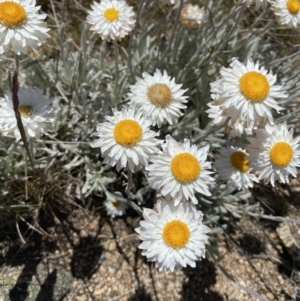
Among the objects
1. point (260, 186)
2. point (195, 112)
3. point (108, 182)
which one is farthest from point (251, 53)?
point (108, 182)

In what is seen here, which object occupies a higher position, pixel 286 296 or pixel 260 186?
pixel 260 186

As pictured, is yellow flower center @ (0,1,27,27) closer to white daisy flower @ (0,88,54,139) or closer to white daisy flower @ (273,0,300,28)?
white daisy flower @ (0,88,54,139)

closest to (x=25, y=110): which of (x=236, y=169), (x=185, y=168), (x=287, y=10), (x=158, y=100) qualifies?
(x=158, y=100)

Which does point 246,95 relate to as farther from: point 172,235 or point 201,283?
point 201,283

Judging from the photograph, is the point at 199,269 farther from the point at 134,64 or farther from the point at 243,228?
the point at 134,64

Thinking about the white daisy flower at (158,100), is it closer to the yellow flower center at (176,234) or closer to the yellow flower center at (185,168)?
the yellow flower center at (185,168)

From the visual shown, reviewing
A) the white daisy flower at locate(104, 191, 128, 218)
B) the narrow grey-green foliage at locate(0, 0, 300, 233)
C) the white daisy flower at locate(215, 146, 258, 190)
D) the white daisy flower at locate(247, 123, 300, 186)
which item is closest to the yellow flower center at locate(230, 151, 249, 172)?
the white daisy flower at locate(215, 146, 258, 190)
